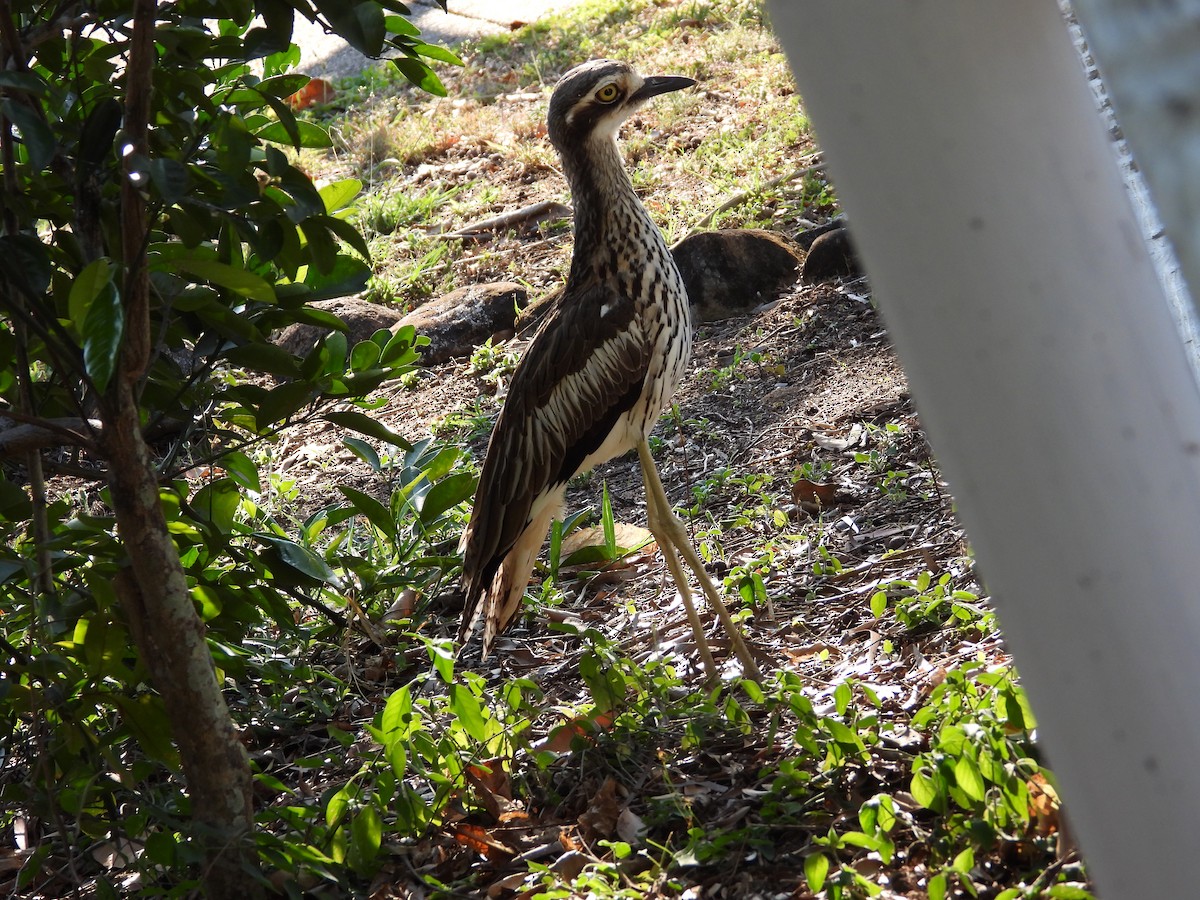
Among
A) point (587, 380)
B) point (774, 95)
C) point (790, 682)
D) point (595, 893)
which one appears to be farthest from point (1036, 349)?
point (774, 95)

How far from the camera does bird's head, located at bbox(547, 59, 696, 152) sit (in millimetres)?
3877

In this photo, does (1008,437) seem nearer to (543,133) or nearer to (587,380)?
(587,380)

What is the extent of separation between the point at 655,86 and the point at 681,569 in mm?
1802

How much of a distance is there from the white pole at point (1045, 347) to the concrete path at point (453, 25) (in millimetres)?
10611

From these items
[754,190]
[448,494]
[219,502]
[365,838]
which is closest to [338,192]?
[219,502]

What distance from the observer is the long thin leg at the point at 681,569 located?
10.2 feet

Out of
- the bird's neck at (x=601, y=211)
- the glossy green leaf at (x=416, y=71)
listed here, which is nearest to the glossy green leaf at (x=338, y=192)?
the glossy green leaf at (x=416, y=71)

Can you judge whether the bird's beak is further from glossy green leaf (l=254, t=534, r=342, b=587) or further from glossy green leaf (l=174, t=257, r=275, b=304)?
glossy green leaf (l=174, t=257, r=275, b=304)

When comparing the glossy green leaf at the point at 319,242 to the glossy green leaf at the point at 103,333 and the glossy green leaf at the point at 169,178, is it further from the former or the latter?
the glossy green leaf at the point at 103,333

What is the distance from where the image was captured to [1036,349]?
1.03 meters

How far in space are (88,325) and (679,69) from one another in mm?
7386

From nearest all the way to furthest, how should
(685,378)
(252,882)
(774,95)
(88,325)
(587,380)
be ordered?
1. (88,325)
2. (252,882)
3. (587,380)
4. (685,378)
5. (774,95)

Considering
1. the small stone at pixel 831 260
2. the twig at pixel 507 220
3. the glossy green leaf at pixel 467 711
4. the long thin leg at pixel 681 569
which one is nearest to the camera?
the glossy green leaf at pixel 467 711

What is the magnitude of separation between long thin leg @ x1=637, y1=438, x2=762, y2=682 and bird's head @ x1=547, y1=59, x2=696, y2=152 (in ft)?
3.78
